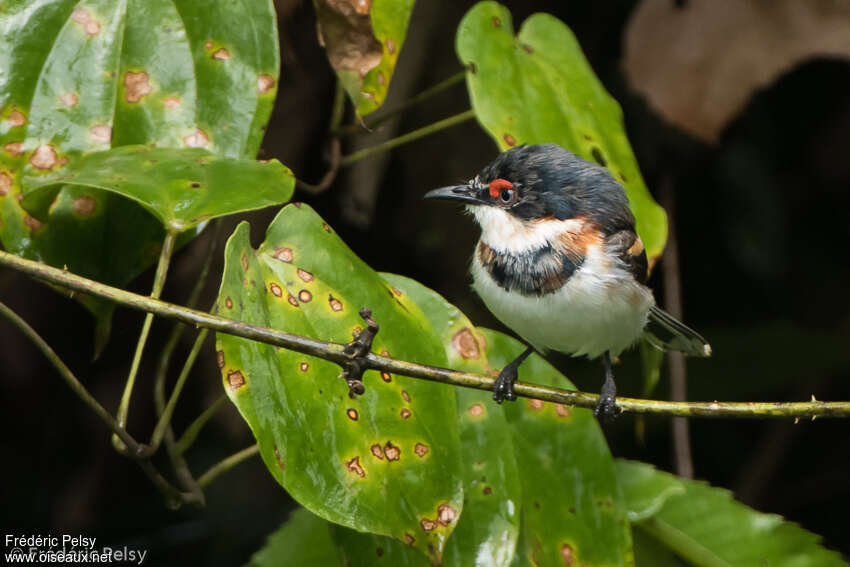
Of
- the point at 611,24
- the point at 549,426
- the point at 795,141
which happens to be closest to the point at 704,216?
the point at 795,141

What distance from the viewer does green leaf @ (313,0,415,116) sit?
8.48ft

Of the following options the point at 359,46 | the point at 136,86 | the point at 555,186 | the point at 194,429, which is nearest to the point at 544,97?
the point at 555,186

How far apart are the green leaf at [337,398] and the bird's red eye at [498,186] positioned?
650 mm

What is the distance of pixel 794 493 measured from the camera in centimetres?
500

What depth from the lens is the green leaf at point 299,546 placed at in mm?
2725

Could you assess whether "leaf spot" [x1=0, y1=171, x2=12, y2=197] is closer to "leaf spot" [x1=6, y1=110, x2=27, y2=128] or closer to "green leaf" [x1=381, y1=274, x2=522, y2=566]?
"leaf spot" [x1=6, y1=110, x2=27, y2=128]

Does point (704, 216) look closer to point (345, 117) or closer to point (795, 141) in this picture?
point (795, 141)

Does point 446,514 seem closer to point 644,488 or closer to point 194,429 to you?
point 194,429

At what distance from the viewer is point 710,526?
307 centimetres

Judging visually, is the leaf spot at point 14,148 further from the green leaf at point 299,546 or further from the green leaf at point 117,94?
the green leaf at point 299,546

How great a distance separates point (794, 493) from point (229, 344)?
3.92 metres

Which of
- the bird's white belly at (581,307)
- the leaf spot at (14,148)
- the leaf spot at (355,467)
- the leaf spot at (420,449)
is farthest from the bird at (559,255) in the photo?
the leaf spot at (14,148)

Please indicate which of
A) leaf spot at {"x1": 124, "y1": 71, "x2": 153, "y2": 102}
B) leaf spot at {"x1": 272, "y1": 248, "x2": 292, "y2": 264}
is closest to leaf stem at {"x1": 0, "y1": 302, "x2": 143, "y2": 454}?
leaf spot at {"x1": 272, "y1": 248, "x2": 292, "y2": 264}

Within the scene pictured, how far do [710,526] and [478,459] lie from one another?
984 mm
